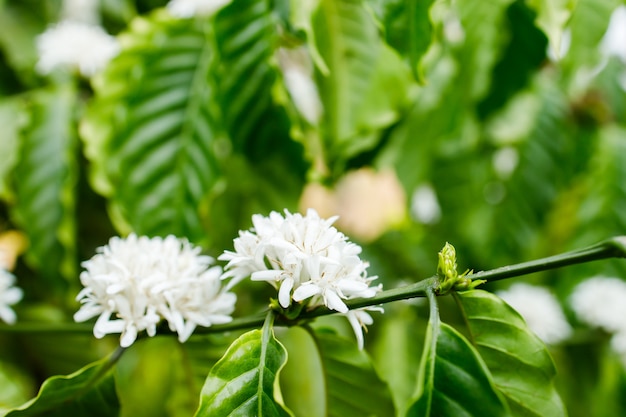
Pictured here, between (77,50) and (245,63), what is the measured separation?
429 millimetres

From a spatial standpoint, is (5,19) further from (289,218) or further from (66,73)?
(289,218)

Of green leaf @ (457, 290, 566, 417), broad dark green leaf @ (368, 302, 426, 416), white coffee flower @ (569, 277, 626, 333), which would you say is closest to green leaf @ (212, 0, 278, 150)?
green leaf @ (457, 290, 566, 417)

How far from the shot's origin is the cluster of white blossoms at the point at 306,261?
0.41m

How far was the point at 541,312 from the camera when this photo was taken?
112cm

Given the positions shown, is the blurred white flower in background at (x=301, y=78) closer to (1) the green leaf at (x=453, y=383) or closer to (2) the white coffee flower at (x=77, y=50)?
(2) the white coffee flower at (x=77, y=50)

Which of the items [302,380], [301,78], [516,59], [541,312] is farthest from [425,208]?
[302,380]

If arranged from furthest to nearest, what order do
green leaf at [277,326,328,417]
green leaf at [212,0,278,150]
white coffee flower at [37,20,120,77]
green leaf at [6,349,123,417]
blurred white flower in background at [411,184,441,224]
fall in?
blurred white flower in background at [411,184,441,224] < white coffee flower at [37,20,120,77] < green leaf at [277,326,328,417] < green leaf at [212,0,278,150] < green leaf at [6,349,123,417]

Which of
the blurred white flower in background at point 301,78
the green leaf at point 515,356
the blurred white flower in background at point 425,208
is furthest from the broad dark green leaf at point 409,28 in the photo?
the blurred white flower in background at point 425,208

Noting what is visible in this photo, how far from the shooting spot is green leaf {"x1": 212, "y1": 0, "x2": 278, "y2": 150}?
0.68 meters

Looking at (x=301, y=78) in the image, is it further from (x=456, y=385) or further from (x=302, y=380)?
(x=456, y=385)

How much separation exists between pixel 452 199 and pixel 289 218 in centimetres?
87

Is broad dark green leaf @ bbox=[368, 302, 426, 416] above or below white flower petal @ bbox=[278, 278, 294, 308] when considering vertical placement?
above

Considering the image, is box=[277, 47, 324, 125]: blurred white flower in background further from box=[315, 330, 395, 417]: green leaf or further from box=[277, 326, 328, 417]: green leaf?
box=[315, 330, 395, 417]: green leaf

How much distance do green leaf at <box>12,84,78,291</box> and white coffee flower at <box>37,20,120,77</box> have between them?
135 millimetres
